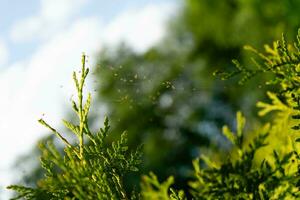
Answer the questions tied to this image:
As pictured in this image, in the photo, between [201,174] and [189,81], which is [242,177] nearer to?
[201,174]

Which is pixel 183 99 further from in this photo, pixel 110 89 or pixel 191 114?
pixel 110 89

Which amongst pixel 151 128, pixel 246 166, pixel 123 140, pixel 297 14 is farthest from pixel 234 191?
pixel 151 128

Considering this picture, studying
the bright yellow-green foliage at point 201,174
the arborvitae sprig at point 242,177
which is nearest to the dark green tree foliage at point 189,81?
the bright yellow-green foliage at point 201,174

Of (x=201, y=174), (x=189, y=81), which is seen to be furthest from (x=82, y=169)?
(x=189, y=81)

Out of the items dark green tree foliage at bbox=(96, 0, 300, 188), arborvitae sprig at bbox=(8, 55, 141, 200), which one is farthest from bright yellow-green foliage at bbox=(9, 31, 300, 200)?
dark green tree foliage at bbox=(96, 0, 300, 188)

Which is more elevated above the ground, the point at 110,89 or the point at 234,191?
the point at 110,89

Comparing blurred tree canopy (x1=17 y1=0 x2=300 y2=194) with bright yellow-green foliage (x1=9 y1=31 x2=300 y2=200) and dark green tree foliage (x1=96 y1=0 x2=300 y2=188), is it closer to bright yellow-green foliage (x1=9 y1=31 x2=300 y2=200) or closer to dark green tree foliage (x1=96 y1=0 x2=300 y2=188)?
dark green tree foliage (x1=96 y1=0 x2=300 y2=188)

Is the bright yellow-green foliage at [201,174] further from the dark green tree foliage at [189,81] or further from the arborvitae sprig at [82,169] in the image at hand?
the dark green tree foliage at [189,81]
